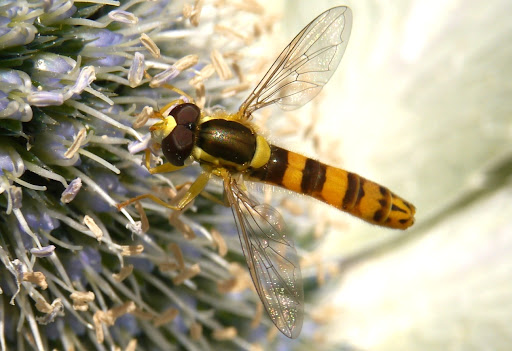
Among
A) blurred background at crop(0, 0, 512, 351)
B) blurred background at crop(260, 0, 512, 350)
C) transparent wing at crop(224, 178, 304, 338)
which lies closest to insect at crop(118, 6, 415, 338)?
transparent wing at crop(224, 178, 304, 338)

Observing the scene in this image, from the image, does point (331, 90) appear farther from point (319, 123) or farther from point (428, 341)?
point (428, 341)

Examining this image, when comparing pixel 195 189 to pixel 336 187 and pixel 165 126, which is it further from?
pixel 336 187

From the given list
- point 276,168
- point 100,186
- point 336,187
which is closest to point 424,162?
point 336,187

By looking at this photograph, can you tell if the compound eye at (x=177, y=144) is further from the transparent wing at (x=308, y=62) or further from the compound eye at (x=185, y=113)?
the transparent wing at (x=308, y=62)

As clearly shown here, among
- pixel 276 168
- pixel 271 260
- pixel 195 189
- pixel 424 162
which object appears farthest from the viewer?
pixel 424 162

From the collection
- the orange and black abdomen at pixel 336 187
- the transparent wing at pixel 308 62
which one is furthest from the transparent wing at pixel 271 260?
the transparent wing at pixel 308 62

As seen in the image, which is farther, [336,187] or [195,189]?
[336,187]
